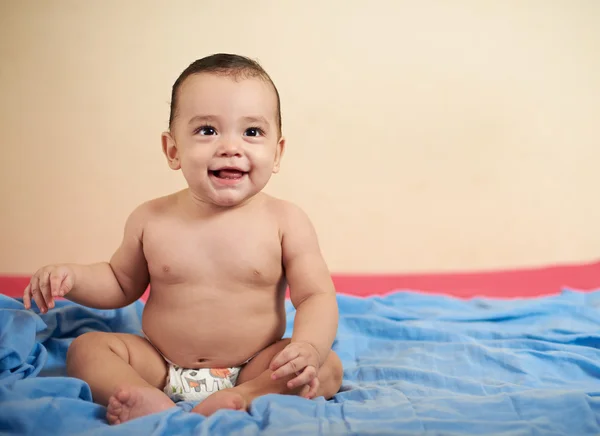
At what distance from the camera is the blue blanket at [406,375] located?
2.99 feet

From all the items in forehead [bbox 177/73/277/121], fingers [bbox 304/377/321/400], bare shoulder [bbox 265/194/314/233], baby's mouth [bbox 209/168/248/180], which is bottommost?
fingers [bbox 304/377/321/400]

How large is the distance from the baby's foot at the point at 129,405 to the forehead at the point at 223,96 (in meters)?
0.45

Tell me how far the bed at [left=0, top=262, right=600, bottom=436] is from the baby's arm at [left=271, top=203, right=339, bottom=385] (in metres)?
0.10

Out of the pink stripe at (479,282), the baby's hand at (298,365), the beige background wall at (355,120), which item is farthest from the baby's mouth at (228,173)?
the beige background wall at (355,120)

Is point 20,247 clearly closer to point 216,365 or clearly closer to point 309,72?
point 309,72

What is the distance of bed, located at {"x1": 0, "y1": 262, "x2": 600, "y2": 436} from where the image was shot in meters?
0.91

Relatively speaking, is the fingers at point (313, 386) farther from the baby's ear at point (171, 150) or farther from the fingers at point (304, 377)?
the baby's ear at point (171, 150)

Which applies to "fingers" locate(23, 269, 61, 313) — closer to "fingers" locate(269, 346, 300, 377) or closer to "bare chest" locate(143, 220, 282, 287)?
"bare chest" locate(143, 220, 282, 287)

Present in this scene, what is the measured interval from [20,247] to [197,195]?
1.23m

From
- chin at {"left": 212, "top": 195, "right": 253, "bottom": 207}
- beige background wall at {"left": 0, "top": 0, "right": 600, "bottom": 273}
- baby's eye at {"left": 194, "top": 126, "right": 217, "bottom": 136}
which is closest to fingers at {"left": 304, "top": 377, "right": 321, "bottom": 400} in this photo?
chin at {"left": 212, "top": 195, "right": 253, "bottom": 207}

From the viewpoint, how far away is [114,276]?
4.08 feet

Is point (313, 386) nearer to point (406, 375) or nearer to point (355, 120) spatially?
point (406, 375)

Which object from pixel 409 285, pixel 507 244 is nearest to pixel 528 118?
pixel 507 244

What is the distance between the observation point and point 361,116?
7.32 feet
